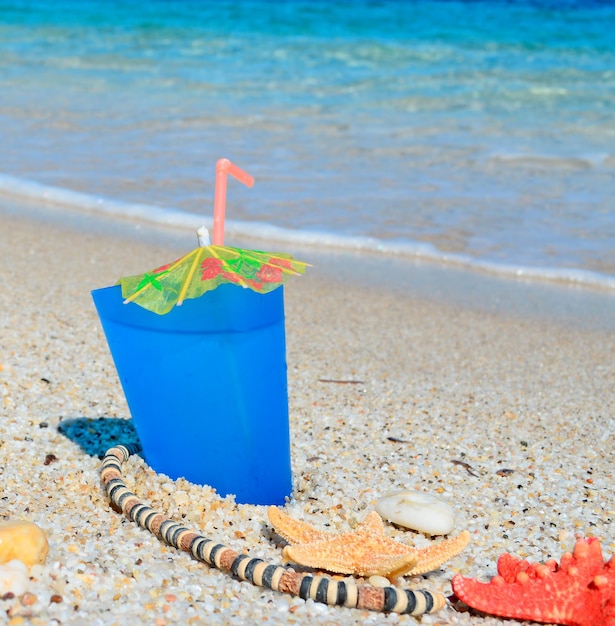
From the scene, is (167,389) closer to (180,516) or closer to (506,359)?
(180,516)

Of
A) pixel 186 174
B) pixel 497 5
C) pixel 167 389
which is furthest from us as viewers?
pixel 497 5

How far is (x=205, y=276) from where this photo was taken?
Answer: 5.72ft

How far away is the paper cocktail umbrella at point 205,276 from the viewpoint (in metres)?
1.73

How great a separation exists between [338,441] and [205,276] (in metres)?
0.95

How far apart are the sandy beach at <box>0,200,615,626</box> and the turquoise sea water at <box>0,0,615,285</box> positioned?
1.20m

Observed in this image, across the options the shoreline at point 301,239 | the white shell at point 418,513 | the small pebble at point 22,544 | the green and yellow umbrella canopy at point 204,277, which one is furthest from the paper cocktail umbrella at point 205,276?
the shoreline at point 301,239

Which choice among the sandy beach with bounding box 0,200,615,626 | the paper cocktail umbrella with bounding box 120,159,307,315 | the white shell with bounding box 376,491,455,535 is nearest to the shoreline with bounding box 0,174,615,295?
the sandy beach with bounding box 0,200,615,626

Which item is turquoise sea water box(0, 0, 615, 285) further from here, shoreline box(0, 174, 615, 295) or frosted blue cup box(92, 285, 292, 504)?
frosted blue cup box(92, 285, 292, 504)

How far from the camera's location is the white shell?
6.54 feet

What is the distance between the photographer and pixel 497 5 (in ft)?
70.1

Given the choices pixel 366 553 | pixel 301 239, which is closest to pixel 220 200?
pixel 366 553

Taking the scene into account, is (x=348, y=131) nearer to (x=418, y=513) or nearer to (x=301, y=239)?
(x=301, y=239)

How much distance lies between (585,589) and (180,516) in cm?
87

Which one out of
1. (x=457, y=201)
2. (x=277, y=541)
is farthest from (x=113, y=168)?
(x=277, y=541)
